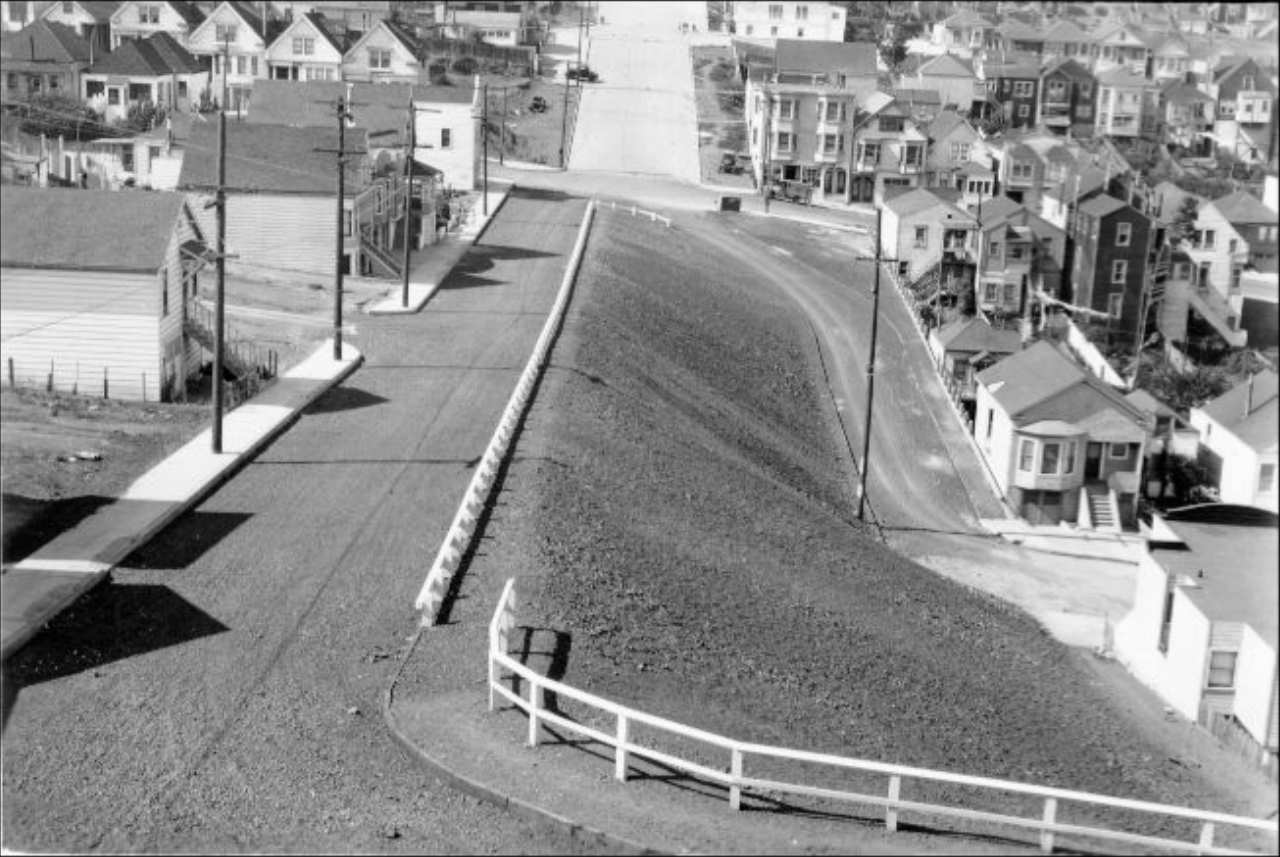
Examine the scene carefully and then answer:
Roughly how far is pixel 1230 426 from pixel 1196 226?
3.40 metres

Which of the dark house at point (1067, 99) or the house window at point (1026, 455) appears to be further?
the dark house at point (1067, 99)

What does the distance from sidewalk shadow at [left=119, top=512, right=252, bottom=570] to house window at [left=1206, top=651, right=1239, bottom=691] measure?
28.2 feet

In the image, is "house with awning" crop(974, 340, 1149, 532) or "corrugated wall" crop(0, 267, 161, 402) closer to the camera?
"house with awning" crop(974, 340, 1149, 532)

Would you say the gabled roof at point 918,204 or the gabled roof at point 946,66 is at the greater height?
the gabled roof at point 946,66

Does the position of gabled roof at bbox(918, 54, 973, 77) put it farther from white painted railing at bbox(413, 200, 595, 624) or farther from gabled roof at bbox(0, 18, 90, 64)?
white painted railing at bbox(413, 200, 595, 624)

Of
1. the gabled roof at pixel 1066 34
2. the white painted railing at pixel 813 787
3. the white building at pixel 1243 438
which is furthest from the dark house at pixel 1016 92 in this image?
the white painted railing at pixel 813 787

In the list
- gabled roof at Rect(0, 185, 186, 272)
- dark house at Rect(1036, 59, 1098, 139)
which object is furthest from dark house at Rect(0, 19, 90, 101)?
dark house at Rect(1036, 59, 1098, 139)

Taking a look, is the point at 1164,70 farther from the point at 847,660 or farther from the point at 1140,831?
the point at 1140,831

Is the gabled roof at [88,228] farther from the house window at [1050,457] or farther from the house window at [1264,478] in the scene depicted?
the house window at [1264,478]

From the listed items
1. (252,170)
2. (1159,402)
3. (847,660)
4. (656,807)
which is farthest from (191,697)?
(252,170)

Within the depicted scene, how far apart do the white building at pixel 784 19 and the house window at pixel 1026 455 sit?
160 feet

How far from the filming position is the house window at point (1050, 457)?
80.6ft

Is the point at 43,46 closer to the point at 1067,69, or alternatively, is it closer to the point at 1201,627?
the point at 1067,69

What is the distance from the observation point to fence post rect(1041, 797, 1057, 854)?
993 cm
